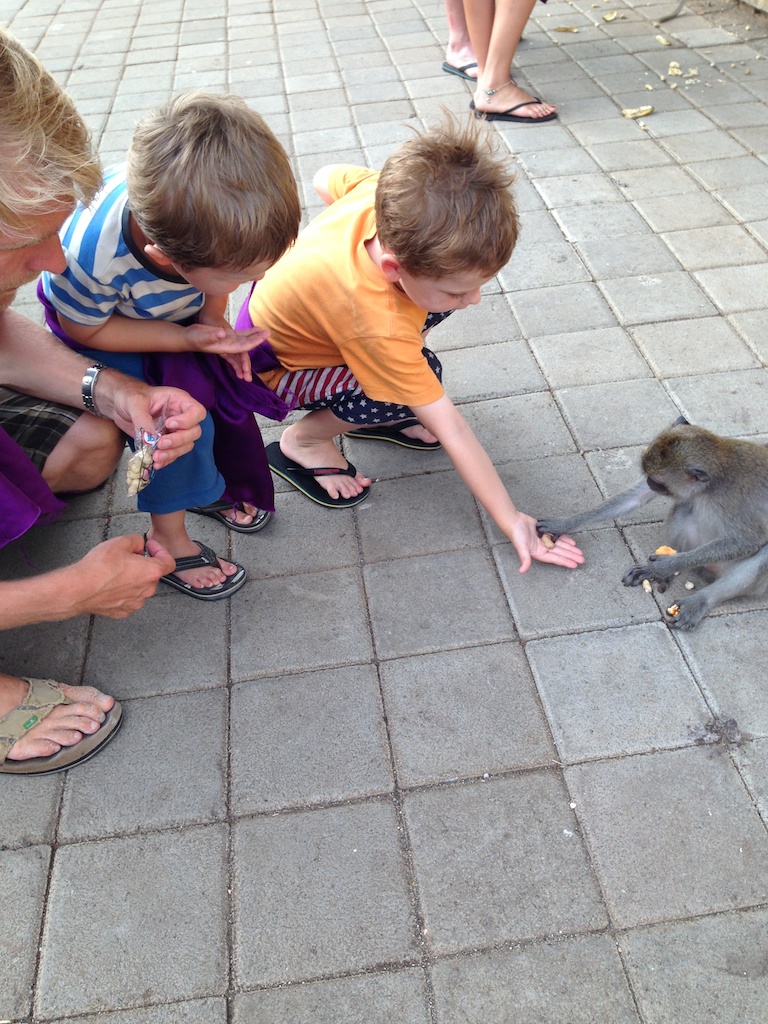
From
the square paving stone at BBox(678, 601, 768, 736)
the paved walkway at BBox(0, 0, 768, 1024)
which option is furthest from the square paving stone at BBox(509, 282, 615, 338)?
the square paving stone at BBox(678, 601, 768, 736)

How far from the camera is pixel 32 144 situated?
165 cm

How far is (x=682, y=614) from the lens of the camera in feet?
7.89

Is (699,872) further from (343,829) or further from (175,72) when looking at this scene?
(175,72)

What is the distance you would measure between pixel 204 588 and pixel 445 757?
3.13 ft

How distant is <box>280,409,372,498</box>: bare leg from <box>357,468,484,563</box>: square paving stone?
95mm

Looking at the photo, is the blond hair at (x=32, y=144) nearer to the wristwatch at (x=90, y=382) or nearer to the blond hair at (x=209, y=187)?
the blond hair at (x=209, y=187)

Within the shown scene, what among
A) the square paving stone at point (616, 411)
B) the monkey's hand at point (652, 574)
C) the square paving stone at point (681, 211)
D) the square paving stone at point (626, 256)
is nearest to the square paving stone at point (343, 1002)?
the monkey's hand at point (652, 574)

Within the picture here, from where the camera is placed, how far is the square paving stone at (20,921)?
69.6 inches

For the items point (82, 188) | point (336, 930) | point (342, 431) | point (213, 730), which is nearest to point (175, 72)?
point (342, 431)

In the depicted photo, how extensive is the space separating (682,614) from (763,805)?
0.59m

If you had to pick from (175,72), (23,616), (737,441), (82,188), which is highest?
(82,188)

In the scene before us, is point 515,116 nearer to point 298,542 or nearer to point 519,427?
point 519,427

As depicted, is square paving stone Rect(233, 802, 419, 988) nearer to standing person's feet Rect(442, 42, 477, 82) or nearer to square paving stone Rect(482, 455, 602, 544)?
square paving stone Rect(482, 455, 602, 544)

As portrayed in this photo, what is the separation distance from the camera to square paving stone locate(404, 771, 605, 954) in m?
1.82
